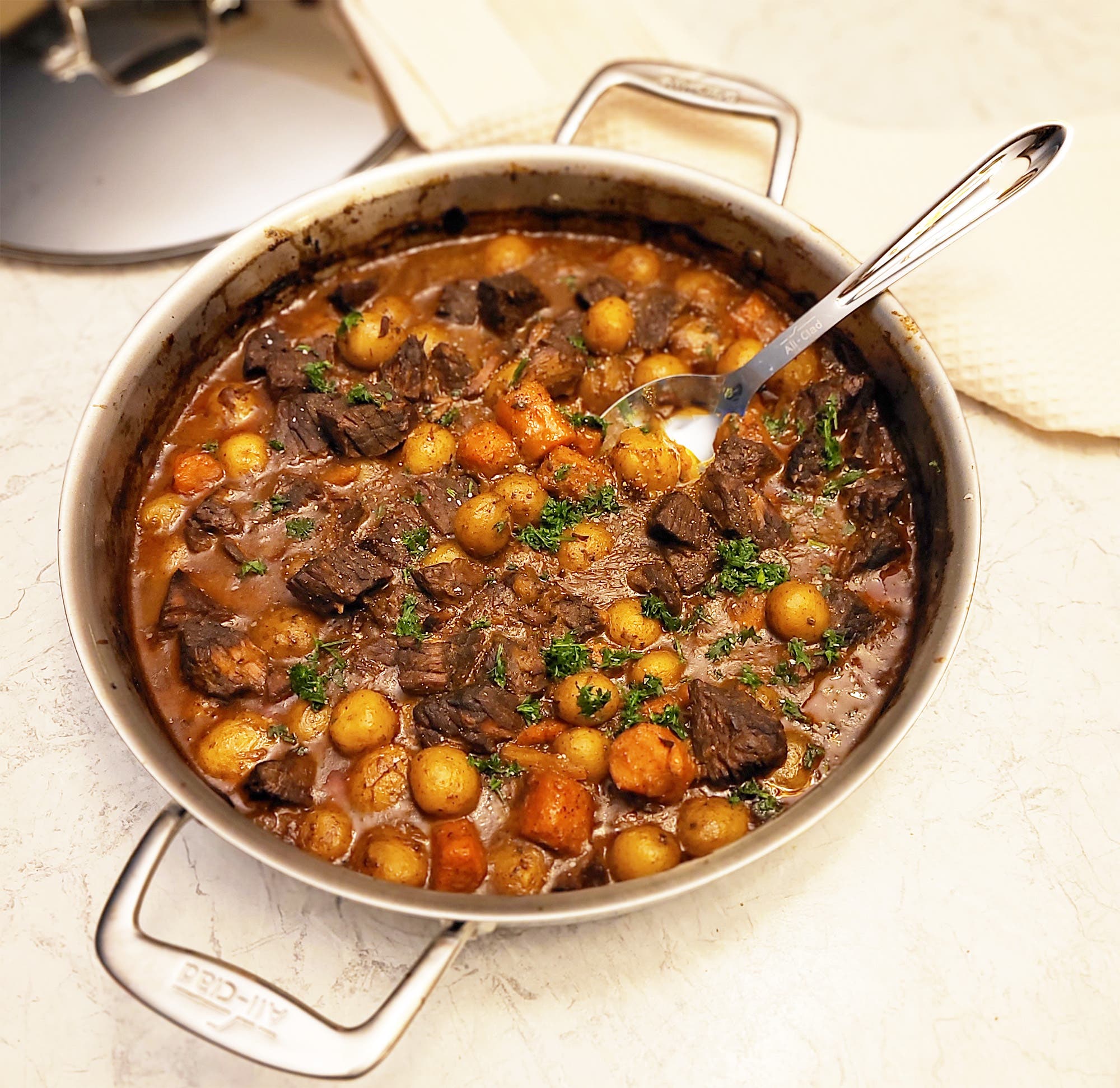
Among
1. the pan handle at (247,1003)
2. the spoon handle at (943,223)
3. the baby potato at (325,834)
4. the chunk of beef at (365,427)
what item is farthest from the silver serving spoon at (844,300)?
the pan handle at (247,1003)

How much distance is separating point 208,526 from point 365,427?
1.63ft

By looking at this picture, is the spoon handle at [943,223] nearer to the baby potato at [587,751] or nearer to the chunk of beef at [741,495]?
the chunk of beef at [741,495]

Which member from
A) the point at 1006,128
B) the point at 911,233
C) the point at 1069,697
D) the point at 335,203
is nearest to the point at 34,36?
the point at 335,203

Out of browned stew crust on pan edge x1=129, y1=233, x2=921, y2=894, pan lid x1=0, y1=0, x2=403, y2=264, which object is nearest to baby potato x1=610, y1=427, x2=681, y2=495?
browned stew crust on pan edge x1=129, y1=233, x2=921, y2=894

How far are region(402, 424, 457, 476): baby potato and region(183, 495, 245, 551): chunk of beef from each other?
0.50 m

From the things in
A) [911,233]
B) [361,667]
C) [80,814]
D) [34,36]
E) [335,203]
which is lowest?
[80,814]

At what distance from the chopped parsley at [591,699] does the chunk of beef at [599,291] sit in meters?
1.27

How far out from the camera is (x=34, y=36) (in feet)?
12.1

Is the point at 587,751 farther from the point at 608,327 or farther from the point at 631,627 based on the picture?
the point at 608,327

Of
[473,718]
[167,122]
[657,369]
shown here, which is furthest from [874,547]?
[167,122]

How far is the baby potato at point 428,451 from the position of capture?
9.34ft

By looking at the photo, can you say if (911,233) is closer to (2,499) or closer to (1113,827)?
(1113,827)

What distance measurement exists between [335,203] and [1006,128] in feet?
7.68

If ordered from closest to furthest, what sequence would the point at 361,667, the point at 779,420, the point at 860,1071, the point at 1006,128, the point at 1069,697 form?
the point at 860,1071
the point at 361,667
the point at 1069,697
the point at 779,420
the point at 1006,128
